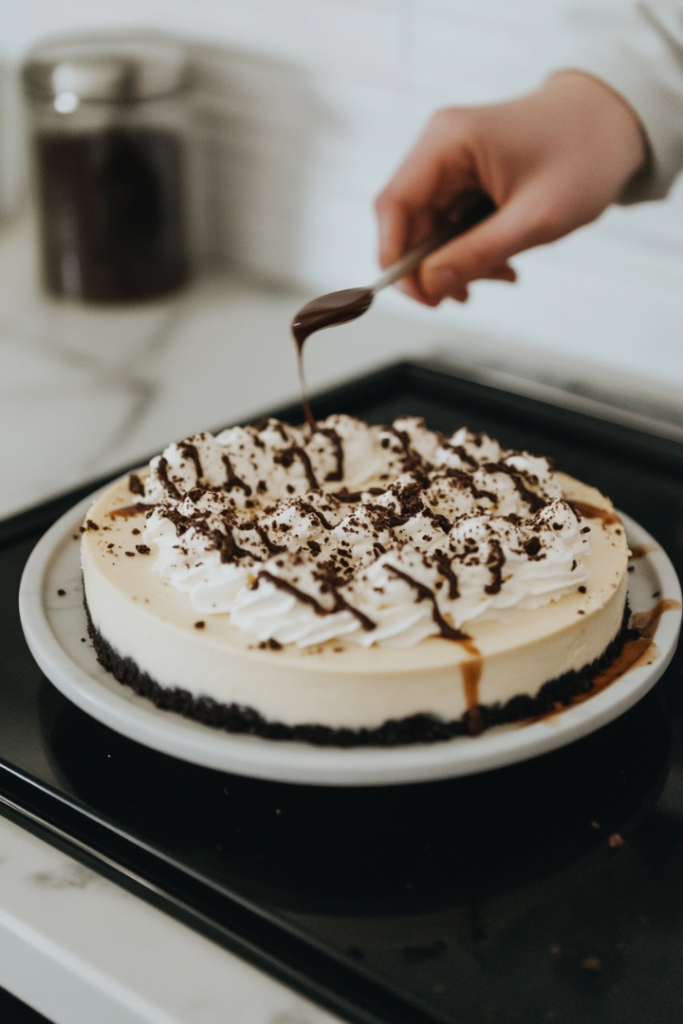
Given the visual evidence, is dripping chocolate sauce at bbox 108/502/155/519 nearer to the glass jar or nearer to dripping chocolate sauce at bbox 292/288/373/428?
dripping chocolate sauce at bbox 292/288/373/428

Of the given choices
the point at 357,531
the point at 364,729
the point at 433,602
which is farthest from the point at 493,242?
the point at 364,729

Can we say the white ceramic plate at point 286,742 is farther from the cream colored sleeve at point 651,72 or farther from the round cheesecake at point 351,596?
the cream colored sleeve at point 651,72

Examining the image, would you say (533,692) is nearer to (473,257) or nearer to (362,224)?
(473,257)

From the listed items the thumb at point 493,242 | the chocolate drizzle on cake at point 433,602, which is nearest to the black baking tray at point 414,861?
the chocolate drizzle on cake at point 433,602

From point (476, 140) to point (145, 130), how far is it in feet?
Answer: 3.13

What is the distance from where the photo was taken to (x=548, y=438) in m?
1.76

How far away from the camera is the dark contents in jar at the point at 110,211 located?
7.36ft

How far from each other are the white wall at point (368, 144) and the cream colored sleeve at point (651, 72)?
0.26 ft

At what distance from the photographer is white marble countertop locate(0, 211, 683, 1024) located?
847 millimetres

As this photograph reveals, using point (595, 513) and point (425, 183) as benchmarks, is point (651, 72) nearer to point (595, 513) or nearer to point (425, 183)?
point (425, 183)

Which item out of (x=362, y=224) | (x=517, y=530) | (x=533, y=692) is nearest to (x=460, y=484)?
(x=517, y=530)

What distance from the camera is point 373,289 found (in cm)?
149

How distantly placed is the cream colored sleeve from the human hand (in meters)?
0.02

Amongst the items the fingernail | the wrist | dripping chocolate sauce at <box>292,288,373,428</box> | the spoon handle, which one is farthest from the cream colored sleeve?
dripping chocolate sauce at <box>292,288,373,428</box>
